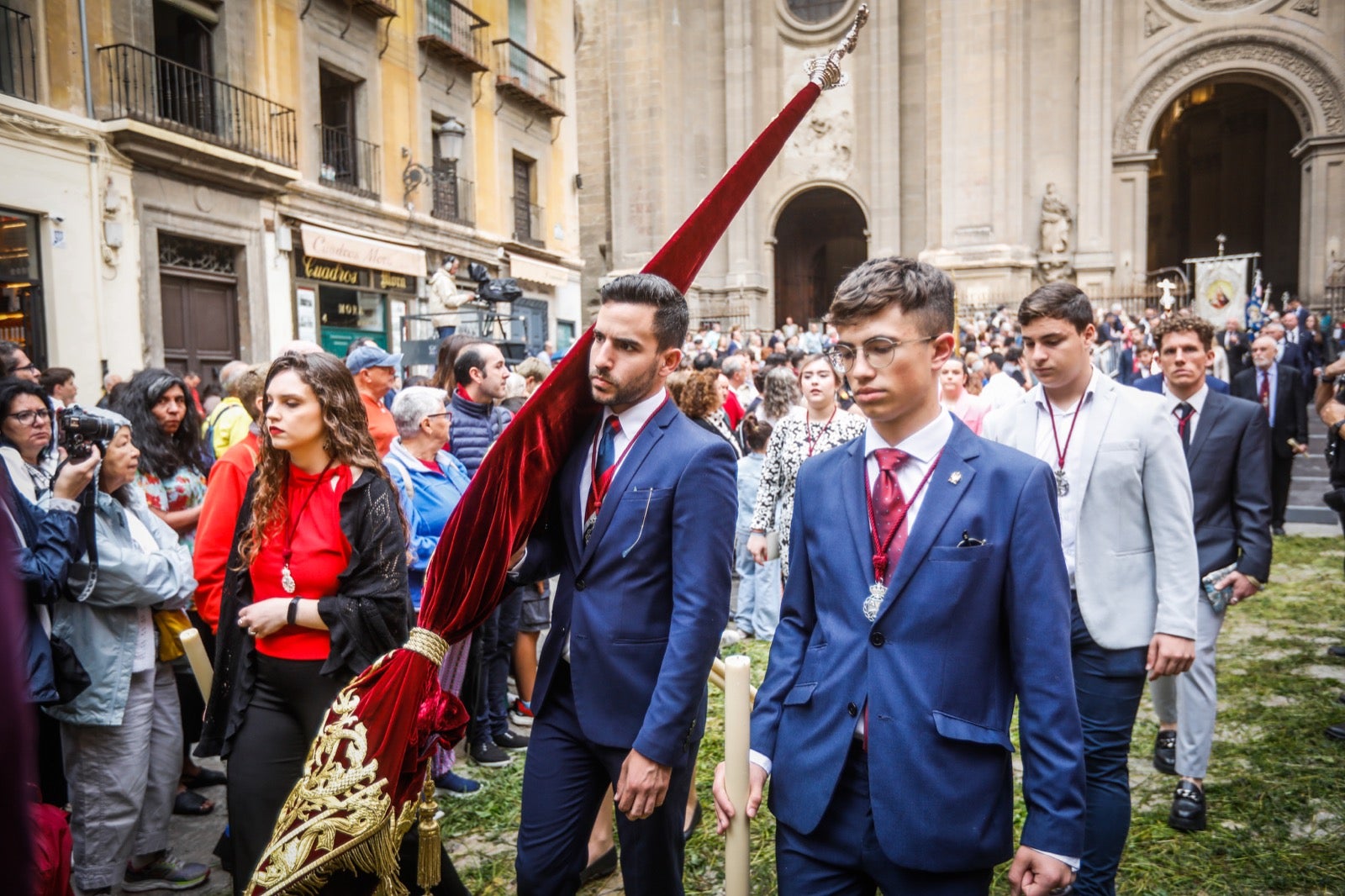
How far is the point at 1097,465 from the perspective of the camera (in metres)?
3.05

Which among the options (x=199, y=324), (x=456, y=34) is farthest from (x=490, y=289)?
(x=456, y=34)

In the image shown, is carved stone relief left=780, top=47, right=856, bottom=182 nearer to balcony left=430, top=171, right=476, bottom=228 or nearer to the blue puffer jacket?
balcony left=430, top=171, right=476, bottom=228

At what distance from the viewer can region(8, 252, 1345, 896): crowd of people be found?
194cm

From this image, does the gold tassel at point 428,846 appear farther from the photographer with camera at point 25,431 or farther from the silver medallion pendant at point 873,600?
the photographer with camera at point 25,431

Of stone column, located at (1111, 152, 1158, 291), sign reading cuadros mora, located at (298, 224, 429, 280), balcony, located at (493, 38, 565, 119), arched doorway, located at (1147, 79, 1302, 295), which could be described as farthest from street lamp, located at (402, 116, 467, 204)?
arched doorway, located at (1147, 79, 1302, 295)

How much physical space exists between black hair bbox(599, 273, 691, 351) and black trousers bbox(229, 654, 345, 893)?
1560 millimetres

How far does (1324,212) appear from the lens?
81.1ft

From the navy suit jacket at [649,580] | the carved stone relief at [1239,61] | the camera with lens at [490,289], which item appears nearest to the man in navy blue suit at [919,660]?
the navy suit jacket at [649,580]

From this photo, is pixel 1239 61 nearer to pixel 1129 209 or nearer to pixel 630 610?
pixel 1129 209

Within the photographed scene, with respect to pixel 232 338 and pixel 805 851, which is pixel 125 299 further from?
pixel 805 851

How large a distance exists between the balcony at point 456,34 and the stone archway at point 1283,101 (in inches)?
732

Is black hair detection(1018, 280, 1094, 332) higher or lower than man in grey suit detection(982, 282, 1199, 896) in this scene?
higher

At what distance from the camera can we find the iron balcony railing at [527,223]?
21094 mm

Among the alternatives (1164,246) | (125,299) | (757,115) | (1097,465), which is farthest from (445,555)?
(1164,246)
